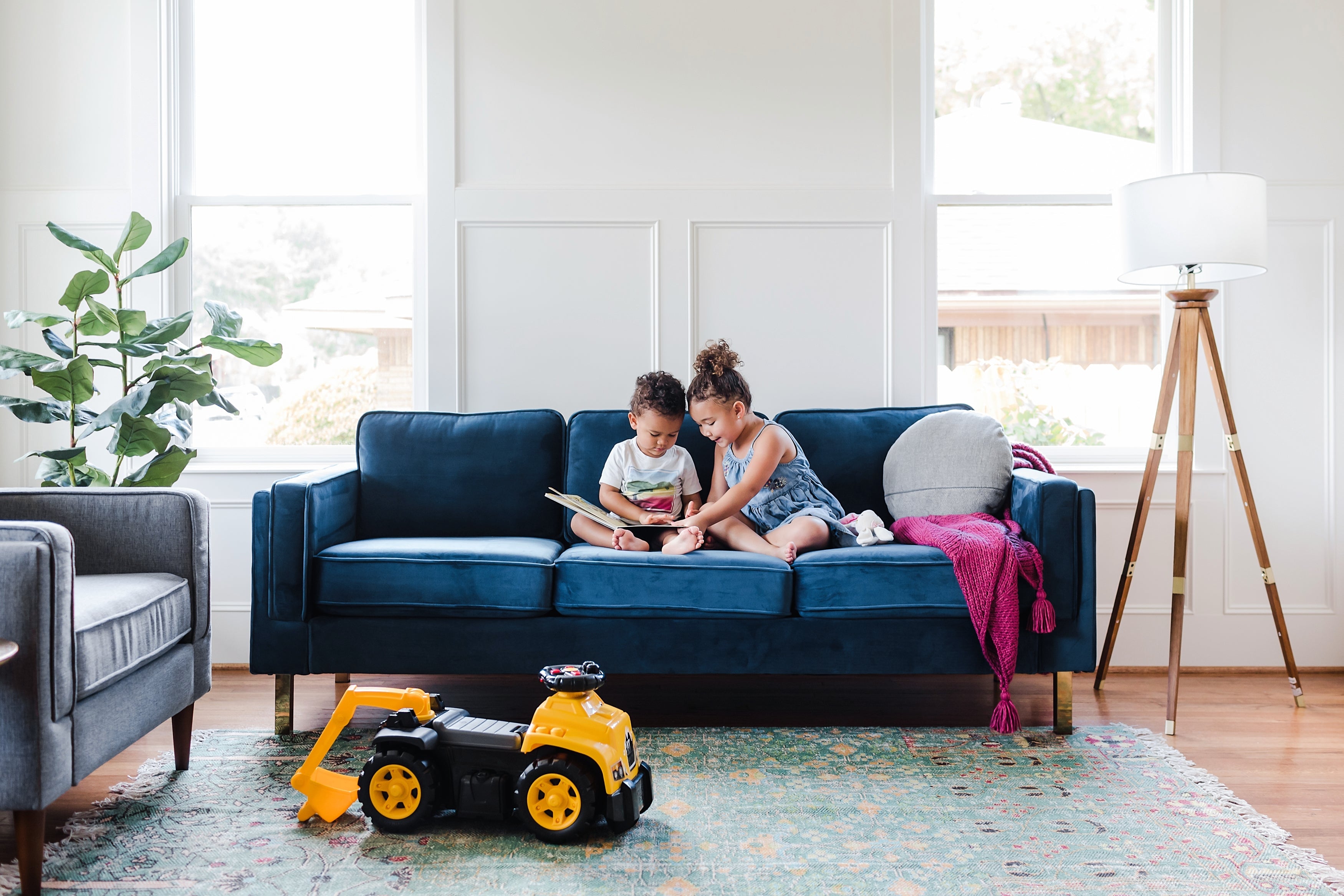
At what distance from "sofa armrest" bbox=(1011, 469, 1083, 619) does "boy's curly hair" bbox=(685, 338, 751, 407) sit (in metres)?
0.84

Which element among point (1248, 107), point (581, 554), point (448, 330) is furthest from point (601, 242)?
point (1248, 107)

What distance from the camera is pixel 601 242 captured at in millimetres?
3047

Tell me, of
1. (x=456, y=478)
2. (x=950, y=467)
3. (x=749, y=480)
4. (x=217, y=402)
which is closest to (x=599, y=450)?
(x=456, y=478)

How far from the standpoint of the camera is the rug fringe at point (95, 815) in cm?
149

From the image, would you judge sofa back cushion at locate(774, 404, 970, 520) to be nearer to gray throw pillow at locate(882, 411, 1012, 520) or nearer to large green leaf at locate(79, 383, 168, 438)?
gray throw pillow at locate(882, 411, 1012, 520)

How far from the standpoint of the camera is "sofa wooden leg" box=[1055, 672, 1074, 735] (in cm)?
221

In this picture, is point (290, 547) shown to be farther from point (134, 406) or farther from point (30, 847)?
point (30, 847)

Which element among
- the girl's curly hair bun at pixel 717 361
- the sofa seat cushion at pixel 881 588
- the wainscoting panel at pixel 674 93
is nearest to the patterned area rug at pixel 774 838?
the sofa seat cushion at pixel 881 588

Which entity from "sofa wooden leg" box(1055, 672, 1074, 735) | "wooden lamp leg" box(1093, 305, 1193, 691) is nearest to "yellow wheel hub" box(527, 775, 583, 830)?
"sofa wooden leg" box(1055, 672, 1074, 735)

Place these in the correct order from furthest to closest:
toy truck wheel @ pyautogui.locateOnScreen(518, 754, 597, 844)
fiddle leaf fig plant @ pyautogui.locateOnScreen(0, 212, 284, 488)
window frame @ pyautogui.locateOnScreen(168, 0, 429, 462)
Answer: window frame @ pyautogui.locateOnScreen(168, 0, 429, 462), fiddle leaf fig plant @ pyautogui.locateOnScreen(0, 212, 284, 488), toy truck wheel @ pyautogui.locateOnScreen(518, 754, 597, 844)

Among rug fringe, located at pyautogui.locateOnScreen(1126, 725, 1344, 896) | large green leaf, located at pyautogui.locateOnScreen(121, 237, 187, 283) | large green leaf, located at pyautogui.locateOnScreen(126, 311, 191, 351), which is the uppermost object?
large green leaf, located at pyautogui.locateOnScreen(121, 237, 187, 283)

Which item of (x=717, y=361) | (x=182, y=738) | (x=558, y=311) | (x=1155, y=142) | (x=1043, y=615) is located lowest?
(x=182, y=738)

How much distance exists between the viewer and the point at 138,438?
8.15 feet

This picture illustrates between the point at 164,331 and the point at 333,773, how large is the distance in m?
1.54
